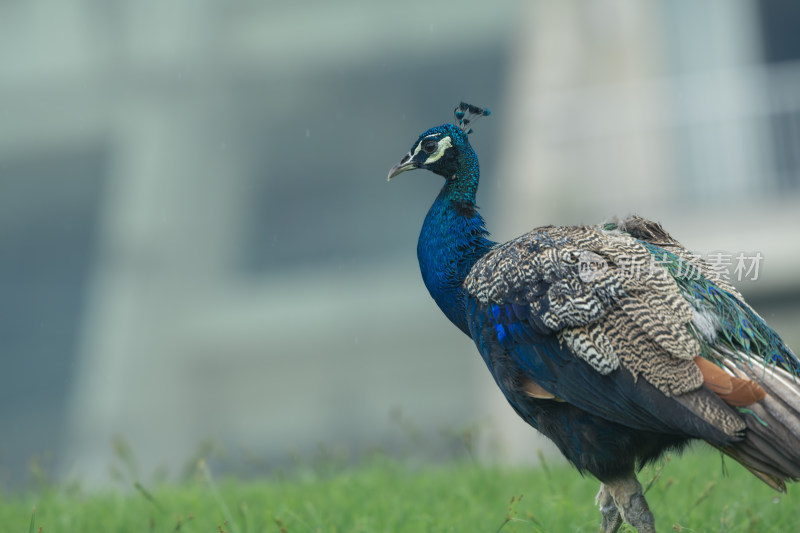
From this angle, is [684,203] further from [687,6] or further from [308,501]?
[308,501]

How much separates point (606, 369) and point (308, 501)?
4.99 feet

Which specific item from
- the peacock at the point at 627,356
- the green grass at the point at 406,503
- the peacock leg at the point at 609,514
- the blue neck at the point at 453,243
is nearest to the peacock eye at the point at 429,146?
the blue neck at the point at 453,243

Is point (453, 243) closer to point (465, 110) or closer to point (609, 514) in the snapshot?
point (465, 110)

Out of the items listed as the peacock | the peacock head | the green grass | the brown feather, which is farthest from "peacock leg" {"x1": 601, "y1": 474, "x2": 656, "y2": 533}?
the peacock head

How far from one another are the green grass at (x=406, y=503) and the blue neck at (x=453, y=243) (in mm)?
709

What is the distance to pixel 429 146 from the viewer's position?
374 centimetres

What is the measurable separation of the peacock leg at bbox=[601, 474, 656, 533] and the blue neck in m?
0.76

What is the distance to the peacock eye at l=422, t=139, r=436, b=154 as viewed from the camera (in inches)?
147

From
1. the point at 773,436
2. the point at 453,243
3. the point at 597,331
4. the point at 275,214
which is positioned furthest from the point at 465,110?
the point at 275,214

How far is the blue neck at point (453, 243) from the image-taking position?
3.47 metres

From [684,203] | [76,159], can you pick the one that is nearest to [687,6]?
[684,203]

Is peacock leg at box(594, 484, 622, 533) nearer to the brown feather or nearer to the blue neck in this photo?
the brown feather

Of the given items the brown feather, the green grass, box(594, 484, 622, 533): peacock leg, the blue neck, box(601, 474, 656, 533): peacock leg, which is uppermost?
the blue neck

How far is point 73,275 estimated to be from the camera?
62.4 feet
